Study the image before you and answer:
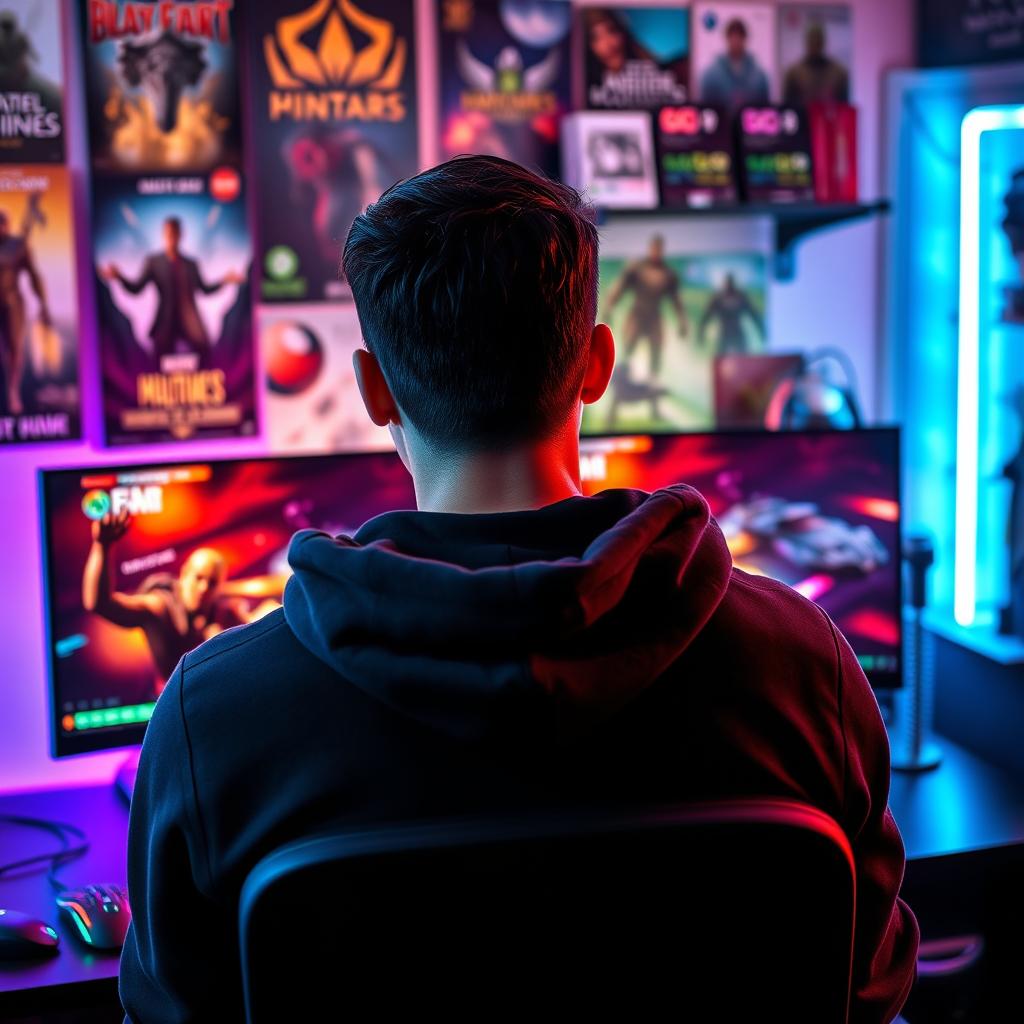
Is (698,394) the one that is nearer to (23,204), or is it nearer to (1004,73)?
(1004,73)

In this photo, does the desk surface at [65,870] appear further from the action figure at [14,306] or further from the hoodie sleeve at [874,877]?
the hoodie sleeve at [874,877]

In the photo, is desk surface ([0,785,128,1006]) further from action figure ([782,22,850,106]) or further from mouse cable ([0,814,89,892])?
action figure ([782,22,850,106])

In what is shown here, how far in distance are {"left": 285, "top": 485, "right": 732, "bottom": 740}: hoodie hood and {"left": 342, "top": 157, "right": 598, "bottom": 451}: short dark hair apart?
0.11 meters

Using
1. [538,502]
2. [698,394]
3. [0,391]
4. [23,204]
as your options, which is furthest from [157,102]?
[538,502]

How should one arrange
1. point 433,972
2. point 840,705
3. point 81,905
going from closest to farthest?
1. point 433,972
2. point 840,705
3. point 81,905

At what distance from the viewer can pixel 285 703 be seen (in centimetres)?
90

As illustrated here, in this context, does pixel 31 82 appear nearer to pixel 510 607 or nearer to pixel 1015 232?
pixel 510 607

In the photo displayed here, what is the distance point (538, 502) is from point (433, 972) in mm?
363

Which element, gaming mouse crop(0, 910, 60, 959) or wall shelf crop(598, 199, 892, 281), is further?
wall shelf crop(598, 199, 892, 281)

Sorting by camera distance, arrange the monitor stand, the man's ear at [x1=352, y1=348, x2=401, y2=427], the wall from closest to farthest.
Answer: the man's ear at [x1=352, y1=348, x2=401, y2=427], the monitor stand, the wall

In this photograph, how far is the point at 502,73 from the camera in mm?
2219

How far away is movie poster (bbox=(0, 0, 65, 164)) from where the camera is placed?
1.98 metres

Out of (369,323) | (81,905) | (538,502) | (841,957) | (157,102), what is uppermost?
(157,102)

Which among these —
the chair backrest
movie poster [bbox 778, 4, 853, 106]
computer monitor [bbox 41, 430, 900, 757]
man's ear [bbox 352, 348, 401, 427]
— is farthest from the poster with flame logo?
the chair backrest
